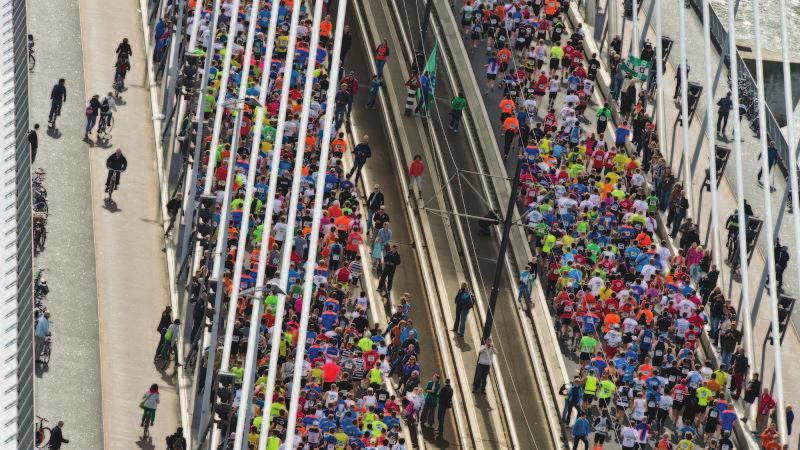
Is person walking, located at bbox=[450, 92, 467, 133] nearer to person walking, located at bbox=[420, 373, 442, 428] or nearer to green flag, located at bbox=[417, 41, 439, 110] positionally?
green flag, located at bbox=[417, 41, 439, 110]

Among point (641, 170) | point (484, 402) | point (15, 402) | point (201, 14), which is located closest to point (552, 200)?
point (641, 170)

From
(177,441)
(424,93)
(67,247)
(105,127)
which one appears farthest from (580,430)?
(105,127)

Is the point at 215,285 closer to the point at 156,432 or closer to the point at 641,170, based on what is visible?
the point at 156,432

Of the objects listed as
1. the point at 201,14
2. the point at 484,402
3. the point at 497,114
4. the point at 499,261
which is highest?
the point at 201,14

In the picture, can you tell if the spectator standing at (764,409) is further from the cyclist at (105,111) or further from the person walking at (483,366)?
the cyclist at (105,111)

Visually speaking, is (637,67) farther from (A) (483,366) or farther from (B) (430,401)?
(B) (430,401)

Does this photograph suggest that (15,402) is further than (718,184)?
No

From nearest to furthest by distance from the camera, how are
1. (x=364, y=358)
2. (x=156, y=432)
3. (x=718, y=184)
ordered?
(x=156, y=432), (x=364, y=358), (x=718, y=184)

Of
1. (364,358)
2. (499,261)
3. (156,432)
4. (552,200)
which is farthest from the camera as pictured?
(552,200)
